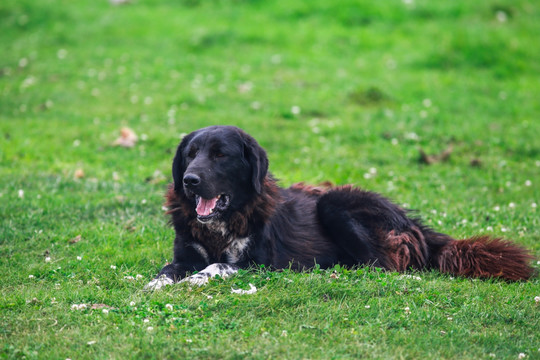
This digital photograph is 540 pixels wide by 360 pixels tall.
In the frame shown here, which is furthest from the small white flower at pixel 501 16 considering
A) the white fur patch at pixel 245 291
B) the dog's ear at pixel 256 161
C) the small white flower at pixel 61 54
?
the white fur patch at pixel 245 291

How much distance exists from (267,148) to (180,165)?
4891 millimetres

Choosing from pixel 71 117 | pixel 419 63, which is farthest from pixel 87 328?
pixel 419 63

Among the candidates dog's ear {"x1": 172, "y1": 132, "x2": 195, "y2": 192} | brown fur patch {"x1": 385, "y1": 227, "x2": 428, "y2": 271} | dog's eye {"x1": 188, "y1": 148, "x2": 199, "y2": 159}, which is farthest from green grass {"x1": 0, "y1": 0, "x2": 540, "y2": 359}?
dog's eye {"x1": 188, "y1": 148, "x2": 199, "y2": 159}

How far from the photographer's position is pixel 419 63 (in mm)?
16219

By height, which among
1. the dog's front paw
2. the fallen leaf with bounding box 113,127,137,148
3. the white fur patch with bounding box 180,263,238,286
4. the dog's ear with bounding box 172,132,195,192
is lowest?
the fallen leaf with bounding box 113,127,137,148

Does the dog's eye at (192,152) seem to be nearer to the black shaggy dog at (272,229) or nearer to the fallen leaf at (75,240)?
the black shaggy dog at (272,229)

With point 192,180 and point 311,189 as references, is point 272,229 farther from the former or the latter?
point 311,189

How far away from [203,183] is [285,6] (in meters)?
14.7

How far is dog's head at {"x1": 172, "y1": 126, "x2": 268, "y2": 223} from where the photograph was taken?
584 cm

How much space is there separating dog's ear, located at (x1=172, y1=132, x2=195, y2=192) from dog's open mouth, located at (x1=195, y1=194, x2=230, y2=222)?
303 mm

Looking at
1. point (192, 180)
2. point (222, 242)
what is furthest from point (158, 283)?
point (192, 180)

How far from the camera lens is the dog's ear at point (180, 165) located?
6199 mm

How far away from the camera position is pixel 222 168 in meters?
5.91

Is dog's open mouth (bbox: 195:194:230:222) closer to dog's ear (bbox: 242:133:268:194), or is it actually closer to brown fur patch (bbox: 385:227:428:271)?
dog's ear (bbox: 242:133:268:194)
